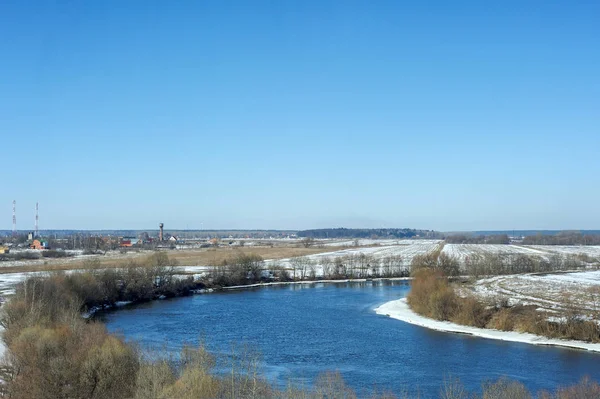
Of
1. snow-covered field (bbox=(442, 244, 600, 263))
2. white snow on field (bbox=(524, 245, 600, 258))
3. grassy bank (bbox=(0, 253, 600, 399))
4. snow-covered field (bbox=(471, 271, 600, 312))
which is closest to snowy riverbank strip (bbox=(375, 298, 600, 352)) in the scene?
snow-covered field (bbox=(471, 271, 600, 312))

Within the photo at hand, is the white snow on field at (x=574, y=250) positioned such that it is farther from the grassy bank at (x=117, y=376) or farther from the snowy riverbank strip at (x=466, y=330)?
the grassy bank at (x=117, y=376)

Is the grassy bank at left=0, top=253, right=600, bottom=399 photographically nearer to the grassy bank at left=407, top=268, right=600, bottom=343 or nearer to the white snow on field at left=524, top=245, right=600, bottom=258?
the grassy bank at left=407, top=268, right=600, bottom=343

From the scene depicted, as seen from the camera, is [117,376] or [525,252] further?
[525,252]

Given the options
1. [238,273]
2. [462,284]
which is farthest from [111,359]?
[238,273]

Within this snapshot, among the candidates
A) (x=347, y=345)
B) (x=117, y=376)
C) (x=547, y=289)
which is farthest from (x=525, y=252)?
(x=117, y=376)

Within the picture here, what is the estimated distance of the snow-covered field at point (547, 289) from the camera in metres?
A: 32.7

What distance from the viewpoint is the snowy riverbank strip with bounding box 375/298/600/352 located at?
25403mm

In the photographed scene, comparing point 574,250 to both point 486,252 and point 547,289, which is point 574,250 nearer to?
point 486,252

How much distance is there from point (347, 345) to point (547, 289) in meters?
20.0

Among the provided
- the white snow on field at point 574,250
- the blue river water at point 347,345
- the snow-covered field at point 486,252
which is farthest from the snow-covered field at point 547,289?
the white snow on field at point 574,250

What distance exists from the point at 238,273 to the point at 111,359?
38.9 meters

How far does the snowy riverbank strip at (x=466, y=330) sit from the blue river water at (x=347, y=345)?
26.7 inches

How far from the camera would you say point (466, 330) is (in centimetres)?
2911

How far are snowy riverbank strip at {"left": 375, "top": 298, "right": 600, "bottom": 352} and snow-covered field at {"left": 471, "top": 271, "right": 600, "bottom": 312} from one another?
469 centimetres
